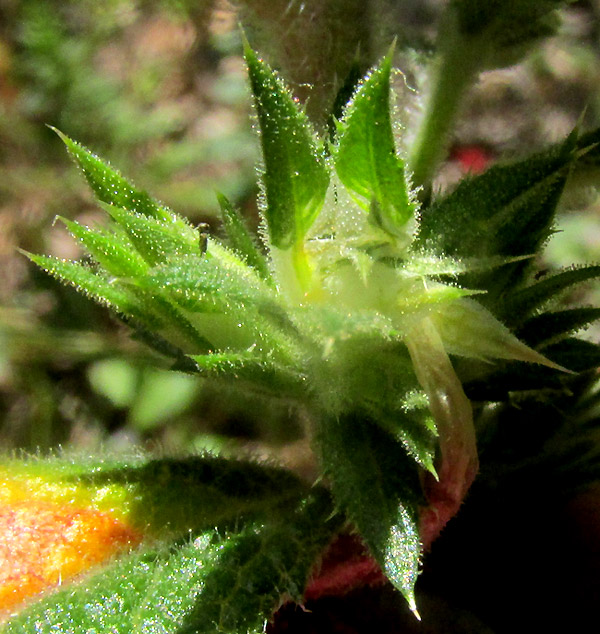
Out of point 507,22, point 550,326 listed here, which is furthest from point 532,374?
point 507,22

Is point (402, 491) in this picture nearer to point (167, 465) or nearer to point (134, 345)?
point (167, 465)

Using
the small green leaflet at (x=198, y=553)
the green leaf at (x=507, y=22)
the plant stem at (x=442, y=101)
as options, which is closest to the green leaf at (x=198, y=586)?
the small green leaflet at (x=198, y=553)

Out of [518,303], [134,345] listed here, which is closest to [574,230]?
[134,345]

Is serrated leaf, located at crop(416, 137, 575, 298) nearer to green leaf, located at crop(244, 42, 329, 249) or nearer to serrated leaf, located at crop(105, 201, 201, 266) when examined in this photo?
green leaf, located at crop(244, 42, 329, 249)

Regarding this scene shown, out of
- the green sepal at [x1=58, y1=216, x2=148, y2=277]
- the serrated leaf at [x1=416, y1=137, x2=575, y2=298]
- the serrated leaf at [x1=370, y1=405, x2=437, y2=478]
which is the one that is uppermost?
the serrated leaf at [x1=416, y1=137, x2=575, y2=298]

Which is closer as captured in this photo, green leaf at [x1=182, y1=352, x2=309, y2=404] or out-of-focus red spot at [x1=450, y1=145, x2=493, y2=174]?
green leaf at [x1=182, y1=352, x2=309, y2=404]

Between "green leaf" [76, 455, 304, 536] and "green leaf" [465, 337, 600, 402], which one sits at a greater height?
"green leaf" [465, 337, 600, 402]

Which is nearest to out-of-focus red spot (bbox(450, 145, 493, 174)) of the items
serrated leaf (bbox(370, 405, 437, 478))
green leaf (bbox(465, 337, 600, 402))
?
green leaf (bbox(465, 337, 600, 402))

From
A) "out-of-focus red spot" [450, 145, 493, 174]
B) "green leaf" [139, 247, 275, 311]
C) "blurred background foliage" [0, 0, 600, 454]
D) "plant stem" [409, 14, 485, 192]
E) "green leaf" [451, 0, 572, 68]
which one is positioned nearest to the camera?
"green leaf" [139, 247, 275, 311]
